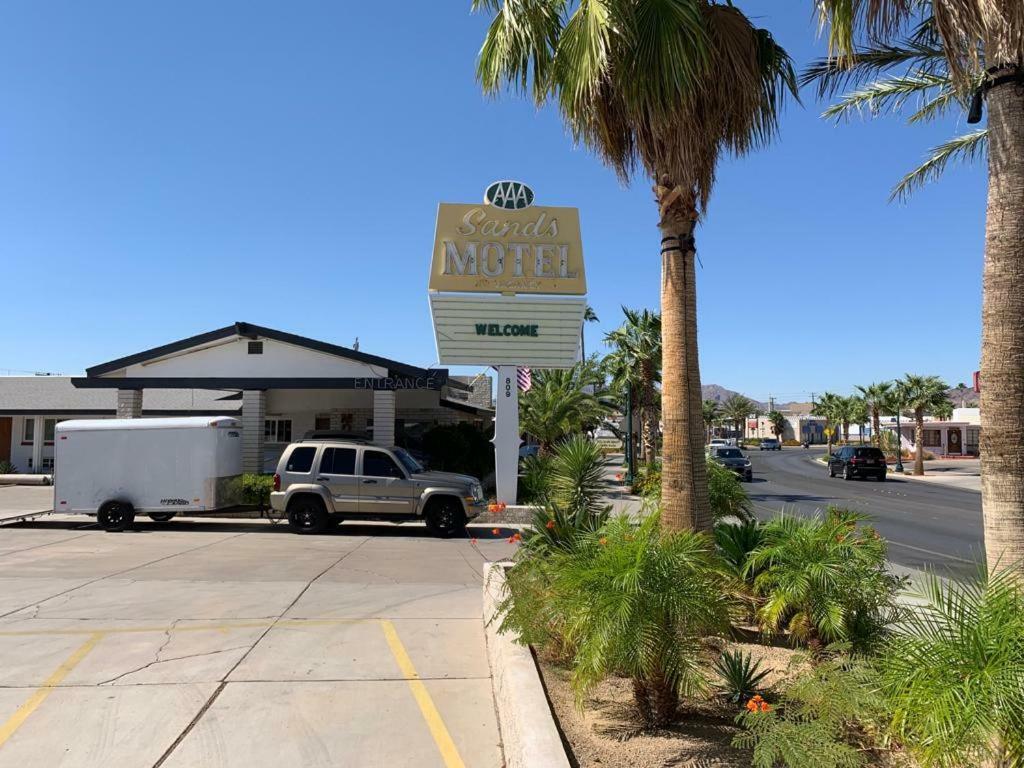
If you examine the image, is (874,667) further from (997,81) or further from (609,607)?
(997,81)

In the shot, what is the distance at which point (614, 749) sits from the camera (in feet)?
13.4

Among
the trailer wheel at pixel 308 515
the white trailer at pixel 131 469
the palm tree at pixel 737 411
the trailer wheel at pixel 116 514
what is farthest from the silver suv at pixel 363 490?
the palm tree at pixel 737 411

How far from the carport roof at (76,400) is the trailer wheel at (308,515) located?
17983 mm

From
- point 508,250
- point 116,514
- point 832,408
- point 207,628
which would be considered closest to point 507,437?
point 508,250

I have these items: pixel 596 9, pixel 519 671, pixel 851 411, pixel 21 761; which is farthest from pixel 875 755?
Answer: pixel 851 411

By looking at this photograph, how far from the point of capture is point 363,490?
1472 cm

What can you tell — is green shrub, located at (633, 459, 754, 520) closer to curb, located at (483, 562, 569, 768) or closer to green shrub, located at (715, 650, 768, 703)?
curb, located at (483, 562, 569, 768)

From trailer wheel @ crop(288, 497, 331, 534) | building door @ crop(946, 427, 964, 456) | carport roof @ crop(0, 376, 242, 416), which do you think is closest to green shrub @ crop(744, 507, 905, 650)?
trailer wheel @ crop(288, 497, 331, 534)

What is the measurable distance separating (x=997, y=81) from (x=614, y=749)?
5327mm

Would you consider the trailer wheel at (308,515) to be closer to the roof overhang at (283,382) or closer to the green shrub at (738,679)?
the roof overhang at (283,382)

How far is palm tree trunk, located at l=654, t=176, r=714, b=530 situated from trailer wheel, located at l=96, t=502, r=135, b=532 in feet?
42.9

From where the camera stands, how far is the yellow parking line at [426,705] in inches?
180

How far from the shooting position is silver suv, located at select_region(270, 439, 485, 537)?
1472cm

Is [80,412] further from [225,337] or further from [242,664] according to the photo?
[242,664]
